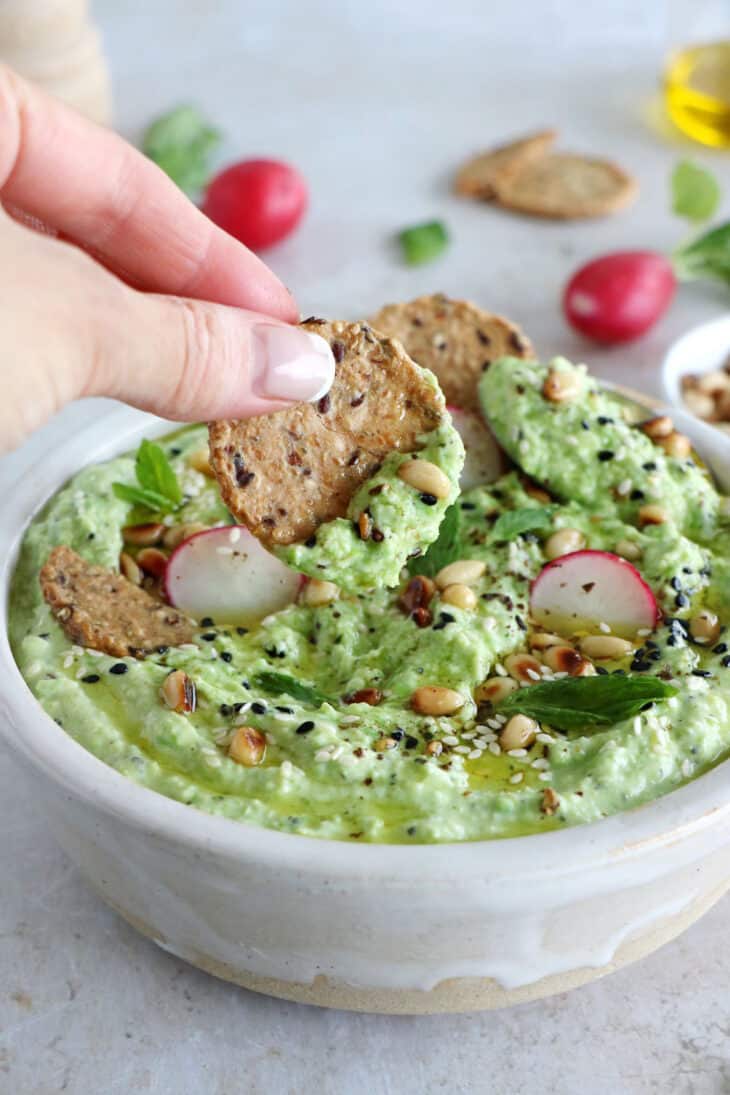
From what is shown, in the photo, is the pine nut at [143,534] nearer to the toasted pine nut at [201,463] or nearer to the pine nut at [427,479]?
the toasted pine nut at [201,463]

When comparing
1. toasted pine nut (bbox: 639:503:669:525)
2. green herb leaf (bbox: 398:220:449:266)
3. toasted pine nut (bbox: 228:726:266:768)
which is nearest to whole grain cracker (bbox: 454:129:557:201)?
green herb leaf (bbox: 398:220:449:266)

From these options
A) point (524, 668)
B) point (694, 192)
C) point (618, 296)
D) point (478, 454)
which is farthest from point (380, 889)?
point (694, 192)

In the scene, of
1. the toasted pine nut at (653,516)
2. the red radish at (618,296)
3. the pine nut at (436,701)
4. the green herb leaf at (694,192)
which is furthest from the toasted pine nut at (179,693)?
the green herb leaf at (694,192)

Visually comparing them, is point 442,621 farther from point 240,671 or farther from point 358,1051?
point 358,1051

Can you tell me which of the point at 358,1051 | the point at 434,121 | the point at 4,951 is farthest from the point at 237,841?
the point at 434,121

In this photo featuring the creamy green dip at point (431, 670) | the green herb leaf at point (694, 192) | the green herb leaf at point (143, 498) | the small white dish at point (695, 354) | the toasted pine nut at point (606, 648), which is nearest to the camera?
the creamy green dip at point (431, 670)

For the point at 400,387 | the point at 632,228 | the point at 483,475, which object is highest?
the point at 400,387
